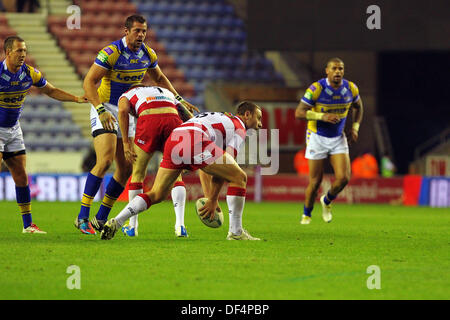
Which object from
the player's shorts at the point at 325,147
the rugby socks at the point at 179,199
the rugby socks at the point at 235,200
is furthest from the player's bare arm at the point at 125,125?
the player's shorts at the point at 325,147

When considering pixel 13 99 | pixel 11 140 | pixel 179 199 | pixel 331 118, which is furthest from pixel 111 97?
pixel 331 118

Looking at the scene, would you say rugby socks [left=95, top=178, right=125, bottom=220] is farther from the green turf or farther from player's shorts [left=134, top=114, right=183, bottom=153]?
player's shorts [left=134, top=114, right=183, bottom=153]

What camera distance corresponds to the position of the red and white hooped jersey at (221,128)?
9320 millimetres

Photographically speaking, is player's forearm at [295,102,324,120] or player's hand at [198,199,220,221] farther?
player's forearm at [295,102,324,120]

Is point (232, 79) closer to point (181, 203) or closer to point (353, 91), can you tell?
point (353, 91)

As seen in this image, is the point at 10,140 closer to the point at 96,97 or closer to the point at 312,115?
the point at 96,97

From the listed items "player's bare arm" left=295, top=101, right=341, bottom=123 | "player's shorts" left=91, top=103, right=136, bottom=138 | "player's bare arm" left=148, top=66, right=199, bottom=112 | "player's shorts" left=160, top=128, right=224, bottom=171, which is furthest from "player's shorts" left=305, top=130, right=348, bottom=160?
"player's shorts" left=160, top=128, right=224, bottom=171

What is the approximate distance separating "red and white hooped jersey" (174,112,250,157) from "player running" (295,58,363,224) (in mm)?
3573

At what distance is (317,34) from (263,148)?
12.2 ft

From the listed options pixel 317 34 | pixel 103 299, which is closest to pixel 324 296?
pixel 103 299

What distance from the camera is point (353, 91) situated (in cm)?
1320

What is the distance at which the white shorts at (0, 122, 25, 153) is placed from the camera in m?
10.2

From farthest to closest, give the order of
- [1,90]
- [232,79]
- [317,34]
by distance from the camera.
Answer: [232,79], [317,34], [1,90]

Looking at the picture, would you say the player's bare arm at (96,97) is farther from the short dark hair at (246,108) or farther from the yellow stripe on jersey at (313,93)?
the yellow stripe on jersey at (313,93)
